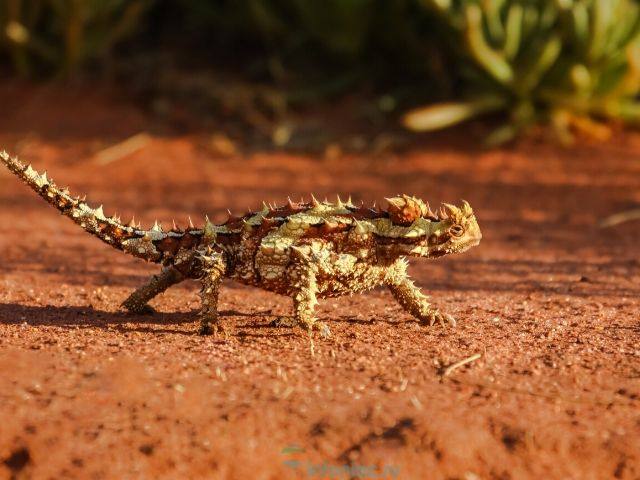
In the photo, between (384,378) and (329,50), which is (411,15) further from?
(384,378)

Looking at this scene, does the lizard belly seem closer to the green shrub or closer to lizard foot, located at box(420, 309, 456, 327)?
lizard foot, located at box(420, 309, 456, 327)

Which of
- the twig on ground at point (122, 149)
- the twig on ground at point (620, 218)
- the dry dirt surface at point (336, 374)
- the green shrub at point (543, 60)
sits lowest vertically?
the dry dirt surface at point (336, 374)

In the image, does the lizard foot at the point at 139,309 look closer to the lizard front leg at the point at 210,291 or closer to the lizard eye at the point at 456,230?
the lizard front leg at the point at 210,291

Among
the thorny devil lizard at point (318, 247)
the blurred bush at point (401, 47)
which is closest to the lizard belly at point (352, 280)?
the thorny devil lizard at point (318, 247)

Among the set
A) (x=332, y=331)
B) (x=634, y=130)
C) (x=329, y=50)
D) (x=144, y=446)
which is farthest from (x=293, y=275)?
(x=329, y=50)

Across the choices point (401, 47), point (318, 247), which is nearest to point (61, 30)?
point (401, 47)

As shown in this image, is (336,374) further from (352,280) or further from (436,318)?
(436,318)

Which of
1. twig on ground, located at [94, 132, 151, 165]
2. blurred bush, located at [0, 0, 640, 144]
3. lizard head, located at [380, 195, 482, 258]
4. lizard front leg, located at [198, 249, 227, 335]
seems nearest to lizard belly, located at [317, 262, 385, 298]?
lizard head, located at [380, 195, 482, 258]
